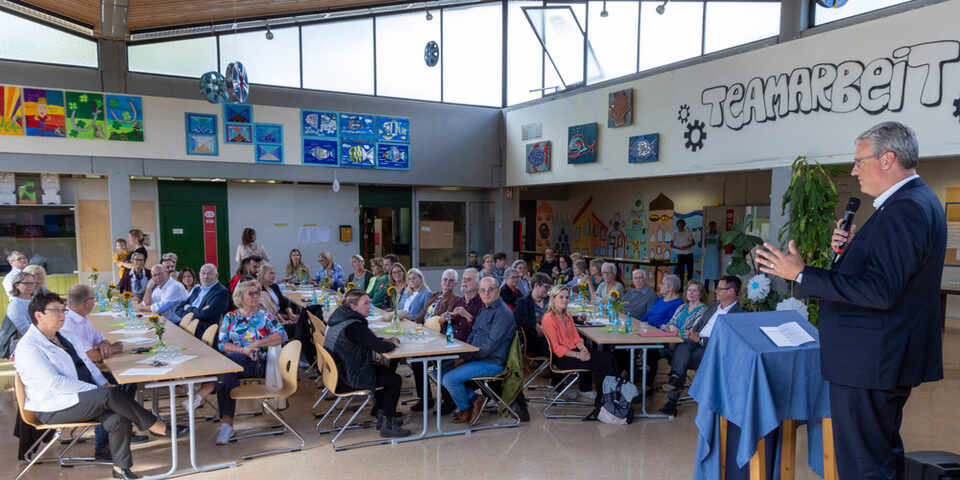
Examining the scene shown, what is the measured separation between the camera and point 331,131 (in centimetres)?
1145

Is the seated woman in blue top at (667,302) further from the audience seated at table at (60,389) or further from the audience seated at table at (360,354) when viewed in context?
the audience seated at table at (60,389)

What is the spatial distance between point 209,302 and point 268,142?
18.1 feet

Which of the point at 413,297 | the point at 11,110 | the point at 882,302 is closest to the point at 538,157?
the point at 413,297

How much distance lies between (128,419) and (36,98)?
313 inches

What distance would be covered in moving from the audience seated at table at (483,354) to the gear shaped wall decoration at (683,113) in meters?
5.07

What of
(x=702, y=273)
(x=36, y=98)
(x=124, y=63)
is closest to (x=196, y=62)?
(x=124, y=63)

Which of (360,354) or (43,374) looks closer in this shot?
(43,374)

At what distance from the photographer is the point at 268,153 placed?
35.8 feet

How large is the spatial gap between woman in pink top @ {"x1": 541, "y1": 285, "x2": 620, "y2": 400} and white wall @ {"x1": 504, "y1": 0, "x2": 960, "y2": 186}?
3940 mm

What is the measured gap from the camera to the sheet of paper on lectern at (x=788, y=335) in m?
2.53

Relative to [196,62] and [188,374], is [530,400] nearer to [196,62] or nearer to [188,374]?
[188,374]

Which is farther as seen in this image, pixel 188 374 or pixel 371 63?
pixel 371 63

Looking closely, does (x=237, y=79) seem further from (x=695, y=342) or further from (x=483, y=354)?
(x=695, y=342)

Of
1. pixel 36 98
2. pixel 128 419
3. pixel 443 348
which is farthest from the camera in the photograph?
pixel 36 98
